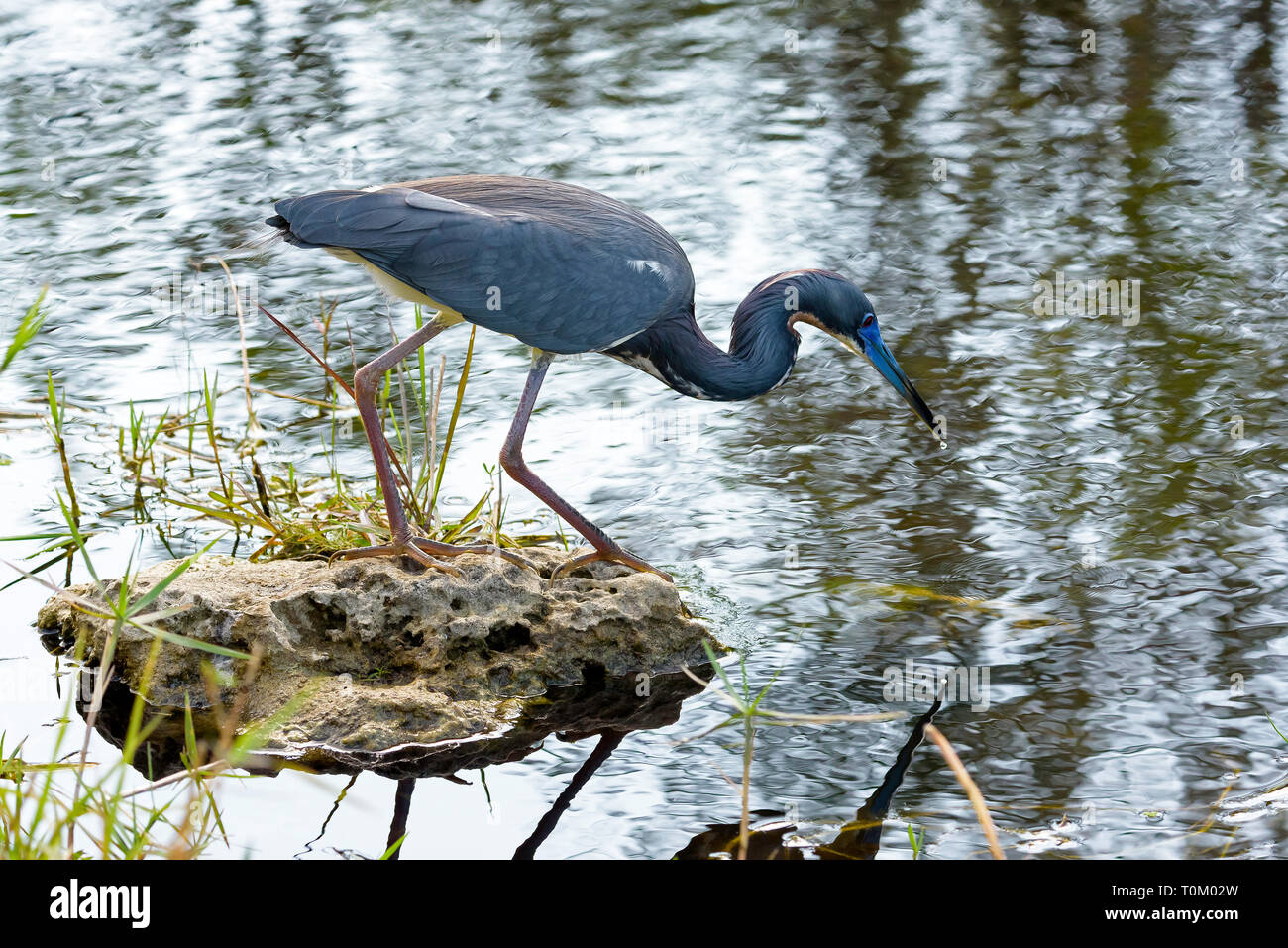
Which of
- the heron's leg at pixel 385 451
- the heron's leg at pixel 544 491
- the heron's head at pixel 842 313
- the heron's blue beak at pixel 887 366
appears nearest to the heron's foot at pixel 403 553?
the heron's leg at pixel 385 451

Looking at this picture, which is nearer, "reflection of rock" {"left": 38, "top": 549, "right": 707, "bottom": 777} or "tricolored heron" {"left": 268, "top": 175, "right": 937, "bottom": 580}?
"reflection of rock" {"left": 38, "top": 549, "right": 707, "bottom": 777}

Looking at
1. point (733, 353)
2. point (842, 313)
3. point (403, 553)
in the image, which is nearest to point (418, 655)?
point (403, 553)

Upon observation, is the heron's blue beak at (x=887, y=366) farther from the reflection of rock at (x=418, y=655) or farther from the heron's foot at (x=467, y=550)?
the heron's foot at (x=467, y=550)

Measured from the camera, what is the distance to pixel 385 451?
524 centimetres

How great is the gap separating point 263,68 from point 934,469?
6.22 meters

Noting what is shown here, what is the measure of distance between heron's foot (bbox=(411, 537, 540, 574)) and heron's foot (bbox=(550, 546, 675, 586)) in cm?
10

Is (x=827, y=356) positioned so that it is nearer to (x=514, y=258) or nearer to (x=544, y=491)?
(x=544, y=491)

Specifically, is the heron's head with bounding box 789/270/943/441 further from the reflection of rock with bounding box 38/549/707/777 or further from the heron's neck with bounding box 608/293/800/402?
the reflection of rock with bounding box 38/549/707/777

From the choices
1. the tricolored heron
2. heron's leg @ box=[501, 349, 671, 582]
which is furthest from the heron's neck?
heron's leg @ box=[501, 349, 671, 582]

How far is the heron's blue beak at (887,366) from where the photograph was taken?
5.74m

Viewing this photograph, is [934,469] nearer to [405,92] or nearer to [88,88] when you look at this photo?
[405,92]

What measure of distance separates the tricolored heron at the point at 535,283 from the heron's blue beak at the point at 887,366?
0.13 meters

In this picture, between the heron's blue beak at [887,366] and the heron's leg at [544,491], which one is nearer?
the heron's leg at [544,491]

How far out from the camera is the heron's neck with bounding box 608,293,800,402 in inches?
219
